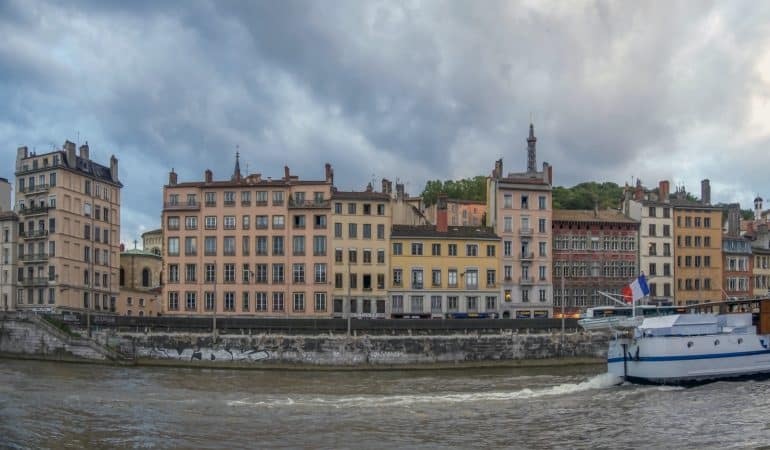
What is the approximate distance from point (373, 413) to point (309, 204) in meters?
51.4

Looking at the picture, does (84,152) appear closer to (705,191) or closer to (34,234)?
(34,234)

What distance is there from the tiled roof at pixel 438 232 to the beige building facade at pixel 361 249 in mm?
1827

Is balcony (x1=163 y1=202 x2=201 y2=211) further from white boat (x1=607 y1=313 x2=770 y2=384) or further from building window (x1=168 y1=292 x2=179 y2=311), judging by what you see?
white boat (x1=607 y1=313 x2=770 y2=384)

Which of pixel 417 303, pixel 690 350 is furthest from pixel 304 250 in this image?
pixel 690 350

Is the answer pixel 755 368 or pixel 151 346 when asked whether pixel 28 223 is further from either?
pixel 755 368

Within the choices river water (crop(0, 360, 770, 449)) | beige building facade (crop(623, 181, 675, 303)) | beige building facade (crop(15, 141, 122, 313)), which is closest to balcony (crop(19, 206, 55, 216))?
beige building facade (crop(15, 141, 122, 313))

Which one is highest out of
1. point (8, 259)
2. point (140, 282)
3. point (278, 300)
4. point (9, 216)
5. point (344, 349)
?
point (9, 216)

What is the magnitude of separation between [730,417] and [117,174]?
82.8m

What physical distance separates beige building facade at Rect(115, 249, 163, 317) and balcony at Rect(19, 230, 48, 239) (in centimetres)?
1704

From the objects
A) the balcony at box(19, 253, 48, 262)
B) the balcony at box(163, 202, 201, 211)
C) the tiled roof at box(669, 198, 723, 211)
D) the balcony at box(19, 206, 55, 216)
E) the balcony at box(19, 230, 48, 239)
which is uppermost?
the tiled roof at box(669, 198, 723, 211)

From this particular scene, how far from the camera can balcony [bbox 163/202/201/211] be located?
3812 inches

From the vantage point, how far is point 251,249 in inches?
3782

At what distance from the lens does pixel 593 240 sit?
341 feet

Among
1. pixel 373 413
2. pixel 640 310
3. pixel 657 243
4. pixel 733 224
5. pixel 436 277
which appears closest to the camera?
pixel 373 413
